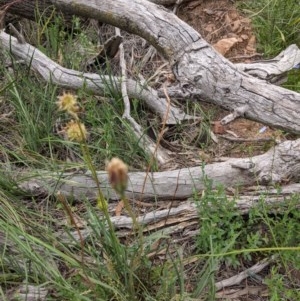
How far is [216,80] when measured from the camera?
2736 mm

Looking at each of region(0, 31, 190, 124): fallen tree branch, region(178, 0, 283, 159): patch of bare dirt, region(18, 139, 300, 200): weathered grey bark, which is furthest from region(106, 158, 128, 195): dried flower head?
region(0, 31, 190, 124): fallen tree branch

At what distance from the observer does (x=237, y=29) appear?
13.1ft

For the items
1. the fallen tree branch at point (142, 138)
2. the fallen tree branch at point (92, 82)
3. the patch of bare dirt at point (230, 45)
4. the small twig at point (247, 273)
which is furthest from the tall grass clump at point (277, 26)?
the small twig at point (247, 273)

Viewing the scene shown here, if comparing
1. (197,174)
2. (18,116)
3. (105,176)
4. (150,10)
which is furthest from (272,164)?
(18,116)

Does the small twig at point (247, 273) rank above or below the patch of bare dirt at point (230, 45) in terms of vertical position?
below

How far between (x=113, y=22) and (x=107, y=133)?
636 mm

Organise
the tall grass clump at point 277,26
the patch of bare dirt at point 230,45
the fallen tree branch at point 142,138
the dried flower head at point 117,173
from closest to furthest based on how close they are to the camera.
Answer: the dried flower head at point 117,173
the fallen tree branch at point 142,138
the patch of bare dirt at point 230,45
the tall grass clump at point 277,26

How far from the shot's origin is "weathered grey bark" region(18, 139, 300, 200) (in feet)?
9.27

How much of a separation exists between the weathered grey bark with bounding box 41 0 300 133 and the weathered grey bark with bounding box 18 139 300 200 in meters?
0.20

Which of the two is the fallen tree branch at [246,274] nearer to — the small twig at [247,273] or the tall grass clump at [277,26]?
the small twig at [247,273]

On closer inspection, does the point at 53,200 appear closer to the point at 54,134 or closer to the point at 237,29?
the point at 54,134

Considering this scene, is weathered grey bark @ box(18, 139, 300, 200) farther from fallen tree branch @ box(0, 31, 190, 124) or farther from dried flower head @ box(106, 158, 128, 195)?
dried flower head @ box(106, 158, 128, 195)

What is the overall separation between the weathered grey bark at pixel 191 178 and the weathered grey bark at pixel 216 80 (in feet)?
0.64

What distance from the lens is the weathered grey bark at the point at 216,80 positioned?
8.82 ft
